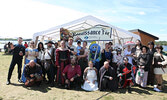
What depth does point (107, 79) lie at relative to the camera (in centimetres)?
457

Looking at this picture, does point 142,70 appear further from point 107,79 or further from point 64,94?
point 64,94

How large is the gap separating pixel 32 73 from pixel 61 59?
1.11 metres

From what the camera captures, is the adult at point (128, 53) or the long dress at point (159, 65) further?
the adult at point (128, 53)

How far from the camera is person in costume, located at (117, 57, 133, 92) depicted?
4.66 meters

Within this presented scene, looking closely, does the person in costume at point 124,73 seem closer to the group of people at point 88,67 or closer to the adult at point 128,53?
the group of people at point 88,67

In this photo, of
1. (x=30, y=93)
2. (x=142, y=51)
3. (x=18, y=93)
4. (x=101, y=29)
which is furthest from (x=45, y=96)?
(x=142, y=51)

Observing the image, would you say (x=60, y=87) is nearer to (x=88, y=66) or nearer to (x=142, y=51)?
(x=88, y=66)

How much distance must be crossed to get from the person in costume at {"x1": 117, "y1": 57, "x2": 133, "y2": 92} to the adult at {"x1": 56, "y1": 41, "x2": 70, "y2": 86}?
74.0 inches

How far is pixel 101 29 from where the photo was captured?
522cm

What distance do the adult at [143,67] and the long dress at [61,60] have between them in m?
2.52

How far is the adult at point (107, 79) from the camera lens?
4514mm

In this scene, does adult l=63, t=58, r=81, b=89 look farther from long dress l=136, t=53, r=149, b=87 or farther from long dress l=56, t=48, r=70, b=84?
long dress l=136, t=53, r=149, b=87

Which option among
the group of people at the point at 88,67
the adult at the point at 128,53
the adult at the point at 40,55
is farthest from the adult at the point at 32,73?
the adult at the point at 128,53

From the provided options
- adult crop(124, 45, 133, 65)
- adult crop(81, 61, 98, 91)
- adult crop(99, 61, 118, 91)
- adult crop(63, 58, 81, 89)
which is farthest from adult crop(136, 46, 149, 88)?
adult crop(63, 58, 81, 89)
